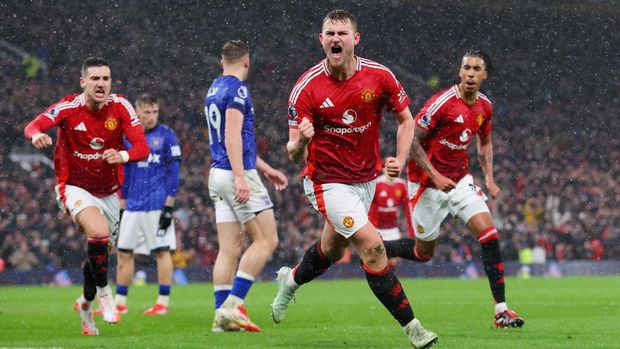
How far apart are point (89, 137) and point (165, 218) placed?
3.41 meters

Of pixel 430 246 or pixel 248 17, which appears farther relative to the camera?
pixel 248 17

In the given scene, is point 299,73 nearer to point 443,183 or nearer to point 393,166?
point 443,183

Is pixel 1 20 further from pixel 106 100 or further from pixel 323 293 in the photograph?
pixel 106 100

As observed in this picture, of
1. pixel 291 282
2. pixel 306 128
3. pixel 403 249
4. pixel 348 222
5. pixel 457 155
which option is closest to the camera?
pixel 306 128

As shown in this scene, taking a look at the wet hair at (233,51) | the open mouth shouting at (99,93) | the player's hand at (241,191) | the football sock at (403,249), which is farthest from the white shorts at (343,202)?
the football sock at (403,249)

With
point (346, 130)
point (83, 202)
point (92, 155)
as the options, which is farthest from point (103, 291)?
point (346, 130)

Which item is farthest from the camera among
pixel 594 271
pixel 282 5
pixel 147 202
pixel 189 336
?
pixel 282 5

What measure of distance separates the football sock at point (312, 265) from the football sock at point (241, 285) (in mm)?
543

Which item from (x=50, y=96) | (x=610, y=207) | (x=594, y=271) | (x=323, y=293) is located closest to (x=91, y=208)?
(x=323, y=293)

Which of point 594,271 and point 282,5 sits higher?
point 282,5

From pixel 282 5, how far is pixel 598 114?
35.7ft

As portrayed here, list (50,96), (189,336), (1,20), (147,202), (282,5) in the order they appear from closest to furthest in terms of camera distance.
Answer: (189,336) → (147,202) → (50,96) → (1,20) → (282,5)

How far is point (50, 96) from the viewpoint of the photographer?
28281mm

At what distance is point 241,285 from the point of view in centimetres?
841
